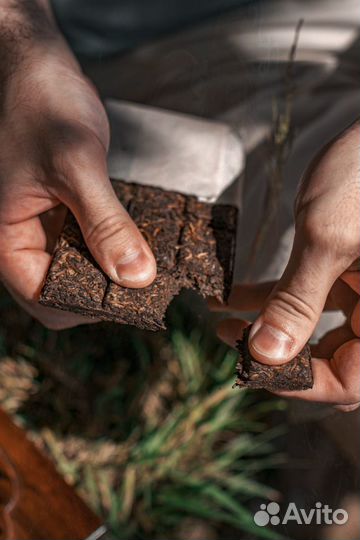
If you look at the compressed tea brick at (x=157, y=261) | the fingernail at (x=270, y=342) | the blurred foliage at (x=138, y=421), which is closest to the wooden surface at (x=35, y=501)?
the blurred foliage at (x=138, y=421)

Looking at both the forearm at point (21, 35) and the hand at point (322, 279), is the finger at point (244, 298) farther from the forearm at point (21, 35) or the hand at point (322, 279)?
the forearm at point (21, 35)

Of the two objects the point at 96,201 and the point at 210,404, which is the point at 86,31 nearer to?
the point at 96,201

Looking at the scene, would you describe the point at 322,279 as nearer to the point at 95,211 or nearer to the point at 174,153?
the point at 95,211

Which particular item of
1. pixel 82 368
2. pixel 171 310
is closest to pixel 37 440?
pixel 82 368

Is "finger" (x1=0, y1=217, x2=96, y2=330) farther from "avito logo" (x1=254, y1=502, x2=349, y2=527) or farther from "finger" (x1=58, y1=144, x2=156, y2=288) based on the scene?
"avito logo" (x1=254, y1=502, x2=349, y2=527)

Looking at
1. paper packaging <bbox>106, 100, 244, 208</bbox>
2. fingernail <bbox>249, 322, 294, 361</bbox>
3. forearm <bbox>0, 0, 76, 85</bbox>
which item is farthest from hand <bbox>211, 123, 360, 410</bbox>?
forearm <bbox>0, 0, 76, 85</bbox>

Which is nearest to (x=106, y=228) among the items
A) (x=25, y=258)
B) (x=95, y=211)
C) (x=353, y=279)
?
(x=95, y=211)
